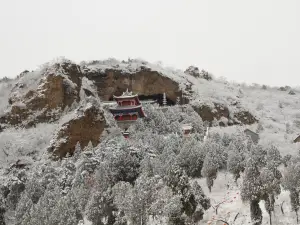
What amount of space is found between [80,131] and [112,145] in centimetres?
788

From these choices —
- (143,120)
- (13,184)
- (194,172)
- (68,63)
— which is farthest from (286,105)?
(13,184)

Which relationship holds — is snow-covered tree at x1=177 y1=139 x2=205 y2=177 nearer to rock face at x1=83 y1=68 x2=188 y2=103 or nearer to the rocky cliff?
the rocky cliff

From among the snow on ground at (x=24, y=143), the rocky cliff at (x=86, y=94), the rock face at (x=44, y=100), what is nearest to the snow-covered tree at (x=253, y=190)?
the rocky cliff at (x=86, y=94)

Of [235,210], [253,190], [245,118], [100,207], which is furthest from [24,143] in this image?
[245,118]

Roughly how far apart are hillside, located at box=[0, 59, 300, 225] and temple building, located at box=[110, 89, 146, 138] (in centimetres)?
177

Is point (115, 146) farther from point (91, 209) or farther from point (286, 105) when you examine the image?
point (286, 105)

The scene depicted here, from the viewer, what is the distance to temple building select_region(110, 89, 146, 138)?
158 ft

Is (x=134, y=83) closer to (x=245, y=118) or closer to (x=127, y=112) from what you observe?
(x=127, y=112)

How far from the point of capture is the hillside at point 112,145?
2169 cm

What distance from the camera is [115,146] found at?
1186 inches

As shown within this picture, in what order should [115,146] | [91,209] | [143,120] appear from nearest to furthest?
[91,209] < [115,146] < [143,120]

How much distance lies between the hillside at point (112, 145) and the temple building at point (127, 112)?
69.8 inches

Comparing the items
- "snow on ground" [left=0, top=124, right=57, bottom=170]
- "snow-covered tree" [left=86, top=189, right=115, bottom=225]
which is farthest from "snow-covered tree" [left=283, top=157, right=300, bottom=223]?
"snow on ground" [left=0, top=124, right=57, bottom=170]

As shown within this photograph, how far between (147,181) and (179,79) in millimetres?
44929
